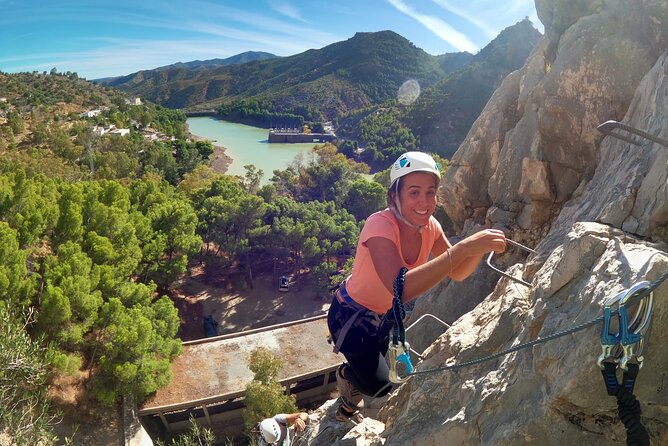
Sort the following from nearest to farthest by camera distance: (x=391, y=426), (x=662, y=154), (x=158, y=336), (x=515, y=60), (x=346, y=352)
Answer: (x=662, y=154)
(x=346, y=352)
(x=391, y=426)
(x=158, y=336)
(x=515, y=60)

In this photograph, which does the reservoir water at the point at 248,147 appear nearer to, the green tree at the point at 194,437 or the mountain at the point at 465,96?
the mountain at the point at 465,96

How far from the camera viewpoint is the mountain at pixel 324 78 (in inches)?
4774

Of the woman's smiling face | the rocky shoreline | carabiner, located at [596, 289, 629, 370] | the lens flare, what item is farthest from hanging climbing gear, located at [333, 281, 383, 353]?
the lens flare

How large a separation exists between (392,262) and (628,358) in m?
1.31

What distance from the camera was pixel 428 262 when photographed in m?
2.77

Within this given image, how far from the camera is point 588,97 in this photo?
6.90 meters

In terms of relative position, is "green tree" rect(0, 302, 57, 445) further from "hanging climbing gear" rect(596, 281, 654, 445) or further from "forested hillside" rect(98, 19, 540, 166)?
"forested hillside" rect(98, 19, 540, 166)

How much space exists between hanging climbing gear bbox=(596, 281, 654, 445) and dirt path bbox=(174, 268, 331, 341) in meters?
19.6

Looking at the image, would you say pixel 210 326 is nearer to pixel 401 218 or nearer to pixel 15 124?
pixel 401 218

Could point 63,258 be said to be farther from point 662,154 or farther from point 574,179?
point 662,154

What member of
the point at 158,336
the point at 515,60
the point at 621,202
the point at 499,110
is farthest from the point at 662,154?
the point at 515,60

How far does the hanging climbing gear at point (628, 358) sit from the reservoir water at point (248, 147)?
170ft

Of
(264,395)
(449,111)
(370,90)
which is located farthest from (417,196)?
(370,90)

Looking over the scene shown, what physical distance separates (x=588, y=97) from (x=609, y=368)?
19.6 feet
